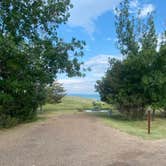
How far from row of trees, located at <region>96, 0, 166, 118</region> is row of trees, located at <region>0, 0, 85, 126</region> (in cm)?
384

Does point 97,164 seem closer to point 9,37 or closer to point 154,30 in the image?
point 9,37

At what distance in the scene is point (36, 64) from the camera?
609 inches

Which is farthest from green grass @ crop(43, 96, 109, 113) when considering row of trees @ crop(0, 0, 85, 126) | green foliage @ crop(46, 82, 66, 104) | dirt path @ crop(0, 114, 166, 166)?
dirt path @ crop(0, 114, 166, 166)

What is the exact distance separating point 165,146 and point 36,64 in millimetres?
7668

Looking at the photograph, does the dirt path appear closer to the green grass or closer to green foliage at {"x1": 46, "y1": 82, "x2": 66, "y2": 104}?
the green grass

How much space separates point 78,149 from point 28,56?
259 inches

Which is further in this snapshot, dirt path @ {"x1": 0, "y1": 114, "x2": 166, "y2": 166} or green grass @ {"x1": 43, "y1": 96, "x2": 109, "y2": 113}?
green grass @ {"x1": 43, "y1": 96, "x2": 109, "y2": 113}

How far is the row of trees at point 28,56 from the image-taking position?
1527 cm

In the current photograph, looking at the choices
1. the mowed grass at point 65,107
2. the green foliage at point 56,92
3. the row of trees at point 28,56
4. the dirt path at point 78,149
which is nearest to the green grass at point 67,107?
the mowed grass at point 65,107

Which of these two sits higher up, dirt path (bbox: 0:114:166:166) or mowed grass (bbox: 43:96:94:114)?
mowed grass (bbox: 43:96:94:114)

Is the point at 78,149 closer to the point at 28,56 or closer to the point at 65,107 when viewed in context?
the point at 28,56

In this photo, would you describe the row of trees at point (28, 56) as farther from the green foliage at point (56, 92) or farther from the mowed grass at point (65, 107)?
the green foliage at point (56, 92)

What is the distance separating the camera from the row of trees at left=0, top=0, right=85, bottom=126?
15273 mm

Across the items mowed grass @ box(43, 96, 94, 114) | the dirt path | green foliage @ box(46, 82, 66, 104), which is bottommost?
the dirt path
